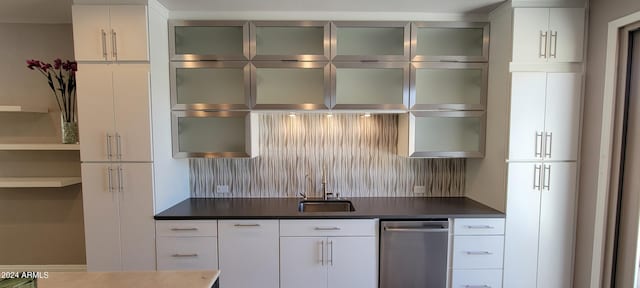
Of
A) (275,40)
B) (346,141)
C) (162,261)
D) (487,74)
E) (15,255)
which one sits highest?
(275,40)

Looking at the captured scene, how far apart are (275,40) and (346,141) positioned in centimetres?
114

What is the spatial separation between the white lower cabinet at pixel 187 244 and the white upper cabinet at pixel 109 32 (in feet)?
4.39

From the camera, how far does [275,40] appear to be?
2.32m

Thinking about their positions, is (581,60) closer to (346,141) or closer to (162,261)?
(346,141)

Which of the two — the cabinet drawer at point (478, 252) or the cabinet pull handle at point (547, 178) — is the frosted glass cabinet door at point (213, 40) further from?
the cabinet pull handle at point (547, 178)

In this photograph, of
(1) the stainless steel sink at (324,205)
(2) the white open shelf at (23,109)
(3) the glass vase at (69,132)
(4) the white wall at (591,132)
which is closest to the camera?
(4) the white wall at (591,132)

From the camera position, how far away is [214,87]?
92.3 inches

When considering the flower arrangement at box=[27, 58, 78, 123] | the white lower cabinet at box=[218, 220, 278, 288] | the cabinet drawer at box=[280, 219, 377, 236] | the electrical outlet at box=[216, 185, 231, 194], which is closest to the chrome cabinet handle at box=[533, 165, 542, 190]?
the cabinet drawer at box=[280, 219, 377, 236]

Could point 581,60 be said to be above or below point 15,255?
above

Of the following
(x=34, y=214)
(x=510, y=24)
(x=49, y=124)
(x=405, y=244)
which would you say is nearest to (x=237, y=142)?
(x=405, y=244)

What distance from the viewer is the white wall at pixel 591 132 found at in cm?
196

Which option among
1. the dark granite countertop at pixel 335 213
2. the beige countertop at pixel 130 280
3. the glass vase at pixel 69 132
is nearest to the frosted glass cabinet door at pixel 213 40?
the glass vase at pixel 69 132

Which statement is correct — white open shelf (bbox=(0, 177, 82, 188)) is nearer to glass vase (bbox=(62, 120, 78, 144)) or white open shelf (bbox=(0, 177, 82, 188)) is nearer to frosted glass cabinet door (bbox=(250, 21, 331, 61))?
glass vase (bbox=(62, 120, 78, 144))

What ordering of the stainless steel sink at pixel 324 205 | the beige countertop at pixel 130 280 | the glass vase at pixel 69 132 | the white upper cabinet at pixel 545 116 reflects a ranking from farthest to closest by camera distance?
the stainless steel sink at pixel 324 205 → the glass vase at pixel 69 132 → the white upper cabinet at pixel 545 116 → the beige countertop at pixel 130 280
